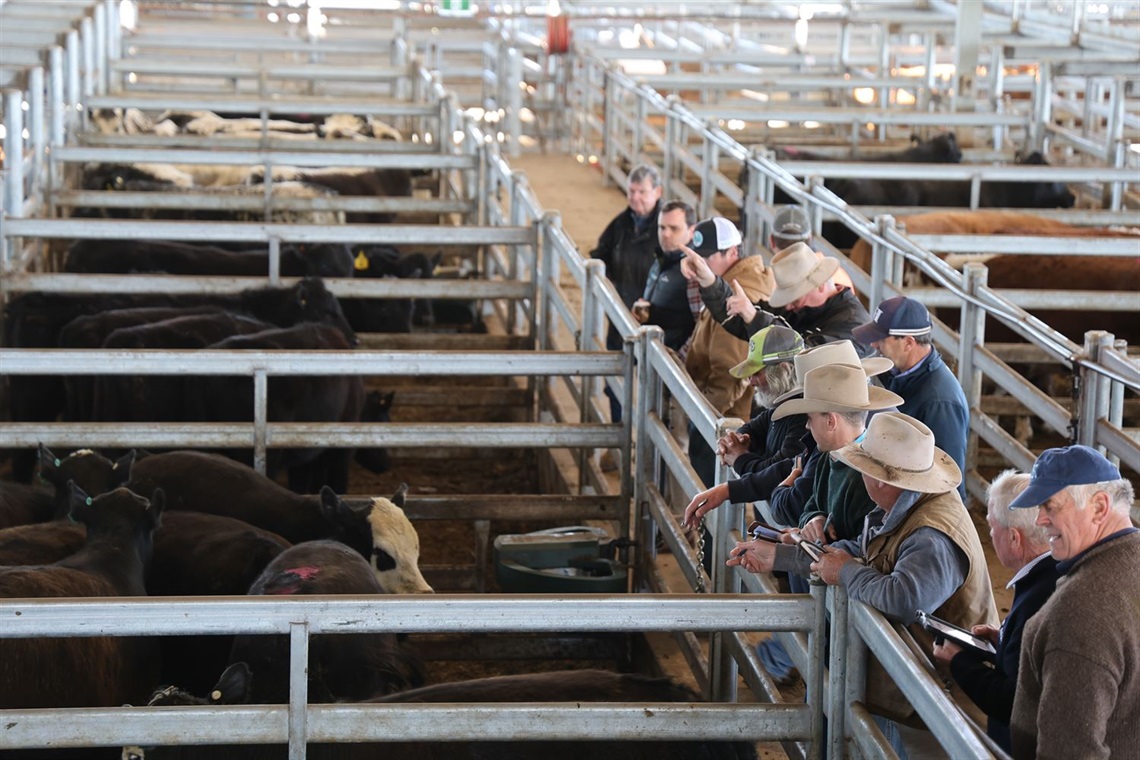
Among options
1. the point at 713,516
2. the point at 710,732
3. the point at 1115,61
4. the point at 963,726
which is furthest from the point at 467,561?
the point at 1115,61

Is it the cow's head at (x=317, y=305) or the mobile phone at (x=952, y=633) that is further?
the cow's head at (x=317, y=305)

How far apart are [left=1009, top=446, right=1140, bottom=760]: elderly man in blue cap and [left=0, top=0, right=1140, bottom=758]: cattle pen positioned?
202 mm

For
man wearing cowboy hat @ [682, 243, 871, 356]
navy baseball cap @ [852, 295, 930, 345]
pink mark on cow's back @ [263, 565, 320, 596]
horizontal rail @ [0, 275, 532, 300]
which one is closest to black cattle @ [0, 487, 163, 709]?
pink mark on cow's back @ [263, 565, 320, 596]

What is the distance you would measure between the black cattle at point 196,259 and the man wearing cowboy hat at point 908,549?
6558mm

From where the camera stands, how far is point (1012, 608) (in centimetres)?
355

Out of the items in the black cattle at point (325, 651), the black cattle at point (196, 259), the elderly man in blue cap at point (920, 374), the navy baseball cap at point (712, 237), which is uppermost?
the navy baseball cap at point (712, 237)

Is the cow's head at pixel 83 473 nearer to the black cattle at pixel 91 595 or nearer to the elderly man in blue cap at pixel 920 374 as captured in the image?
the black cattle at pixel 91 595

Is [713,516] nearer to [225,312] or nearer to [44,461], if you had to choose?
[44,461]

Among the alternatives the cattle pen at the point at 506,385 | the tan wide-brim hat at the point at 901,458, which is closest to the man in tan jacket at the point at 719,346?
the cattle pen at the point at 506,385

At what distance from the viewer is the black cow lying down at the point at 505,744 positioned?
4.23m

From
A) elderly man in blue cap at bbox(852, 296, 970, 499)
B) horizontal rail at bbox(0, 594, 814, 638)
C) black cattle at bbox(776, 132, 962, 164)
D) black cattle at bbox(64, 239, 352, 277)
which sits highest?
black cattle at bbox(776, 132, 962, 164)

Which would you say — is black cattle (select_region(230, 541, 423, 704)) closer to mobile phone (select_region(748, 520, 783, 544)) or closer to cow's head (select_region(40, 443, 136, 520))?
cow's head (select_region(40, 443, 136, 520))

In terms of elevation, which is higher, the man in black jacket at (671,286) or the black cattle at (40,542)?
the man in black jacket at (671,286)

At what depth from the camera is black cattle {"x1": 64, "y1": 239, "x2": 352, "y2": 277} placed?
10078mm
